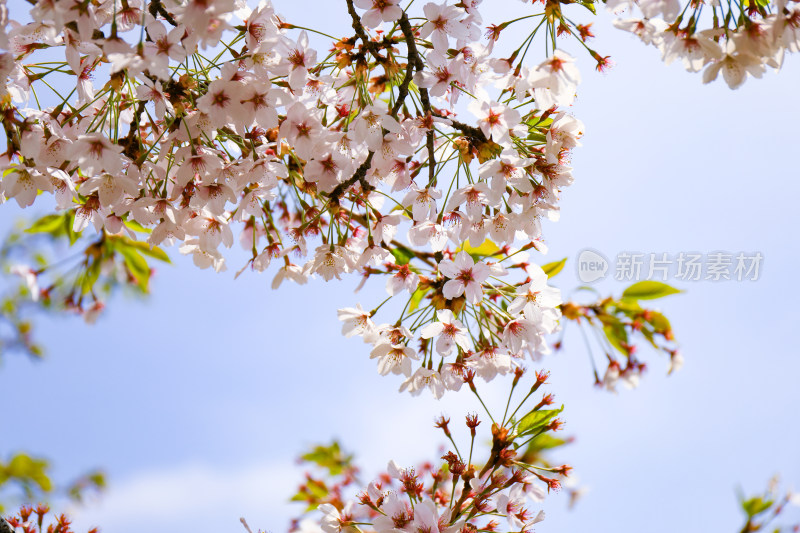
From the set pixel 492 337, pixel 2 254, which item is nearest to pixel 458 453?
pixel 492 337

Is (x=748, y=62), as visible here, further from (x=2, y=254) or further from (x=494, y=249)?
(x=2, y=254)

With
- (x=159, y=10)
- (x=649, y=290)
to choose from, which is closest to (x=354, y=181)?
(x=159, y=10)

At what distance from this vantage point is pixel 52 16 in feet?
4.59

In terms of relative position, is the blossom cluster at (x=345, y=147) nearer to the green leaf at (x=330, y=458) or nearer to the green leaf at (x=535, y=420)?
the green leaf at (x=535, y=420)

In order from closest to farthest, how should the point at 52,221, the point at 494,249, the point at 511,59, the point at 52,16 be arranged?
the point at 52,16, the point at 511,59, the point at 494,249, the point at 52,221

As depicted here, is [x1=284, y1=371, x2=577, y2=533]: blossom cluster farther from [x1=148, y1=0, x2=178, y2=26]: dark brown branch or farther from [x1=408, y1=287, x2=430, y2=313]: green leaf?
[x1=148, y1=0, x2=178, y2=26]: dark brown branch

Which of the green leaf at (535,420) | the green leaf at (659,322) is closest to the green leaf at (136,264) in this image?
the green leaf at (535,420)

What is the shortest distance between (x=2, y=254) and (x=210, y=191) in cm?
281

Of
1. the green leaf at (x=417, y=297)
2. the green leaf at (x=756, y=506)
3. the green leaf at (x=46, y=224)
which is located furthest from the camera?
the green leaf at (x=46, y=224)

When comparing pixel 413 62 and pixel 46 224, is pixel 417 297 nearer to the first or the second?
pixel 413 62

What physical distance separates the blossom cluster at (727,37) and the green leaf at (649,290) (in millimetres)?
1474

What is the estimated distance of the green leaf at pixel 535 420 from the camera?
6.11 feet

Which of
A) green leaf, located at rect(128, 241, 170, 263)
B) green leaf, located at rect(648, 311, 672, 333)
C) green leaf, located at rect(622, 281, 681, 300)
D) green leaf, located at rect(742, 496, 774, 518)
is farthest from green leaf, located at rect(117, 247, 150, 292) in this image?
green leaf, located at rect(742, 496, 774, 518)

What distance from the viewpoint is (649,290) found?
287 cm
